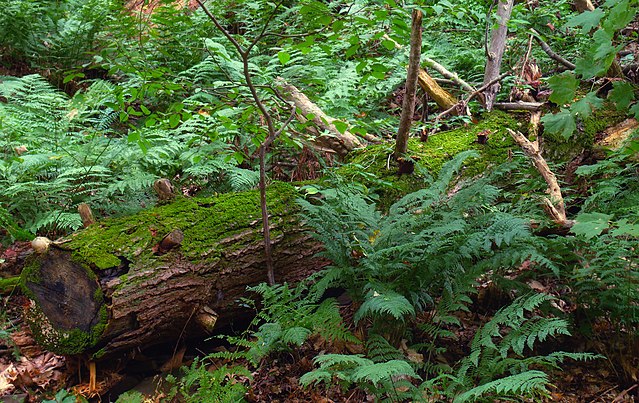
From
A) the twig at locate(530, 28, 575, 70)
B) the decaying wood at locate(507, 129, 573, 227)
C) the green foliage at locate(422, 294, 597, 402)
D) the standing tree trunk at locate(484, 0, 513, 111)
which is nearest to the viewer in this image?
the green foliage at locate(422, 294, 597, 402)

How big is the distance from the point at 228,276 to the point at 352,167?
1520 millimetres

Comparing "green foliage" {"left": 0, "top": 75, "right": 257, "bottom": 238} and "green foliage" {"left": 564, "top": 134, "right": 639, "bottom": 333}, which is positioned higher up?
"green foliage" {"left": 0, "top": 75, "right": 257, "bottom": 238}

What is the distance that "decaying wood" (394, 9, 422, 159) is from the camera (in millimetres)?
3734

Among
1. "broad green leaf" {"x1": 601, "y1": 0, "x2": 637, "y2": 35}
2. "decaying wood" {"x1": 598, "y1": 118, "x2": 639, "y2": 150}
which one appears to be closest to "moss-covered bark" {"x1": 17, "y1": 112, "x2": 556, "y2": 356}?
"broad green leaf" {"x1": 601, "y1": 0, "x2": 637, "y2": 35}

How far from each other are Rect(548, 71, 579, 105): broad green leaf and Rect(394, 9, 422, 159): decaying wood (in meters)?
1.96

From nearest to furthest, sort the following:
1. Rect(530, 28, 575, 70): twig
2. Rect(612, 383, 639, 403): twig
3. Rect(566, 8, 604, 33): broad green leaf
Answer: Rect(566, 8, 604, 33): broad green leaf → Rect(612, 383, 639, 403): twig → Rect(530, 28, 575, 70): twig

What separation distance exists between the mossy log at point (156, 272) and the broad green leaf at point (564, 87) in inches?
85.9

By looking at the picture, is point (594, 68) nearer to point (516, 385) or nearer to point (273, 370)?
point (516, 385)

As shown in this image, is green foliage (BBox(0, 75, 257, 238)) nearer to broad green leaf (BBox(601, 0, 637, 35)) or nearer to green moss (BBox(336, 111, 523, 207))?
green moss (BBox(336, 111, 523, 207))

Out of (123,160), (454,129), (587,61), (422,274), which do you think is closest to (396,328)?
(422,274)

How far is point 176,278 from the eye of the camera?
3.23 meters

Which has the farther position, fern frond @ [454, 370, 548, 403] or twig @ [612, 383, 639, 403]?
twig @ [612, 383, 639, 403]

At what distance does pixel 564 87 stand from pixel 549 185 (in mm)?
2049

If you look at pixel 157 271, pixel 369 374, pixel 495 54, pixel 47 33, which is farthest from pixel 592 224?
pixel 47 33
